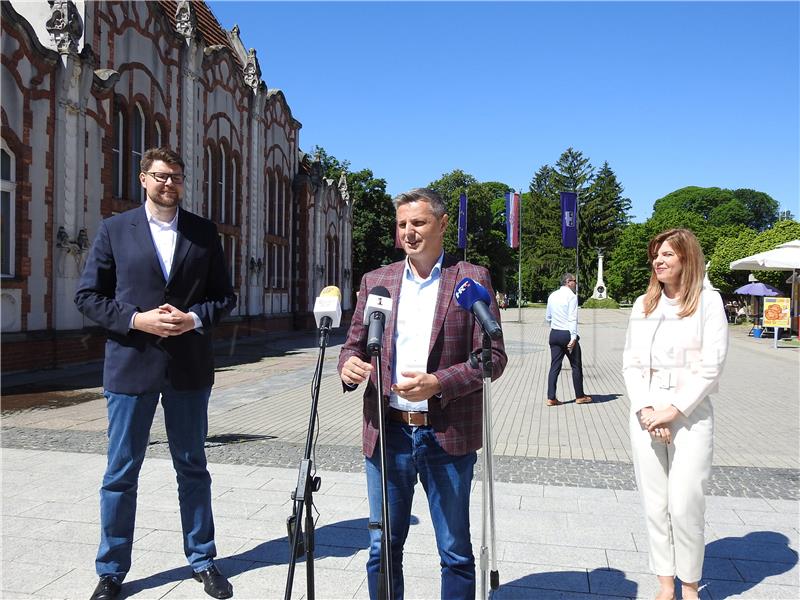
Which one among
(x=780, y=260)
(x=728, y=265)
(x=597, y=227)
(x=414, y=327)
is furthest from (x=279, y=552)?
(x=597, y=227)

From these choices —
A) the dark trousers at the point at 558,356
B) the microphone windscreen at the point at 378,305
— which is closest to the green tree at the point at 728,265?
the dark trousers at the point at 558,356

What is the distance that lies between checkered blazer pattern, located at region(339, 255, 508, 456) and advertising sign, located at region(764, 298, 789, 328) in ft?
75.1

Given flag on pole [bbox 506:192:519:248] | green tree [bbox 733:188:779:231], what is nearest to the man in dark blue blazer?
flag on pole [bbox 506:192:519:248]

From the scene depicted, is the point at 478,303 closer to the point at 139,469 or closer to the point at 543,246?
the point at 139,469

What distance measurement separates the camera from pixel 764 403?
36.9 ft

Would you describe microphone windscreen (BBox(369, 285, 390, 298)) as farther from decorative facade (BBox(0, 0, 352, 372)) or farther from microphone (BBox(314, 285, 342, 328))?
decorative facade (BBox(0, 0, 352, 372))

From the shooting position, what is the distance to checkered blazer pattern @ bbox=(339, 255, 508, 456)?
2.86 meters

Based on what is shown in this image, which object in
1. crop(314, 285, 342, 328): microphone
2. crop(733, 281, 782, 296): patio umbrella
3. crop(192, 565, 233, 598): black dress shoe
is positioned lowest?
crop(192, 565, 233, 598): black dress shoe

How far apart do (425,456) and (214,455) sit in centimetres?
468

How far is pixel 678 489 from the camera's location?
3.50 metres

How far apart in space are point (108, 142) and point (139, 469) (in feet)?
48.9

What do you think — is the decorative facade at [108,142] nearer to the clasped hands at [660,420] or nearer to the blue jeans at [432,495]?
the blue jeans at [432,495]

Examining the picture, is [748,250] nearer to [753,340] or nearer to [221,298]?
[753,340]

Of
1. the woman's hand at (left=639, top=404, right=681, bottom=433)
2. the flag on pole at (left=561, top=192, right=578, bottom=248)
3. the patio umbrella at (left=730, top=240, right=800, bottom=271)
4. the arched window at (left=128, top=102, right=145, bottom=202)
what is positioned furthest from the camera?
the flag on pole at (left=561, top=192, right=578, bottom=248)
